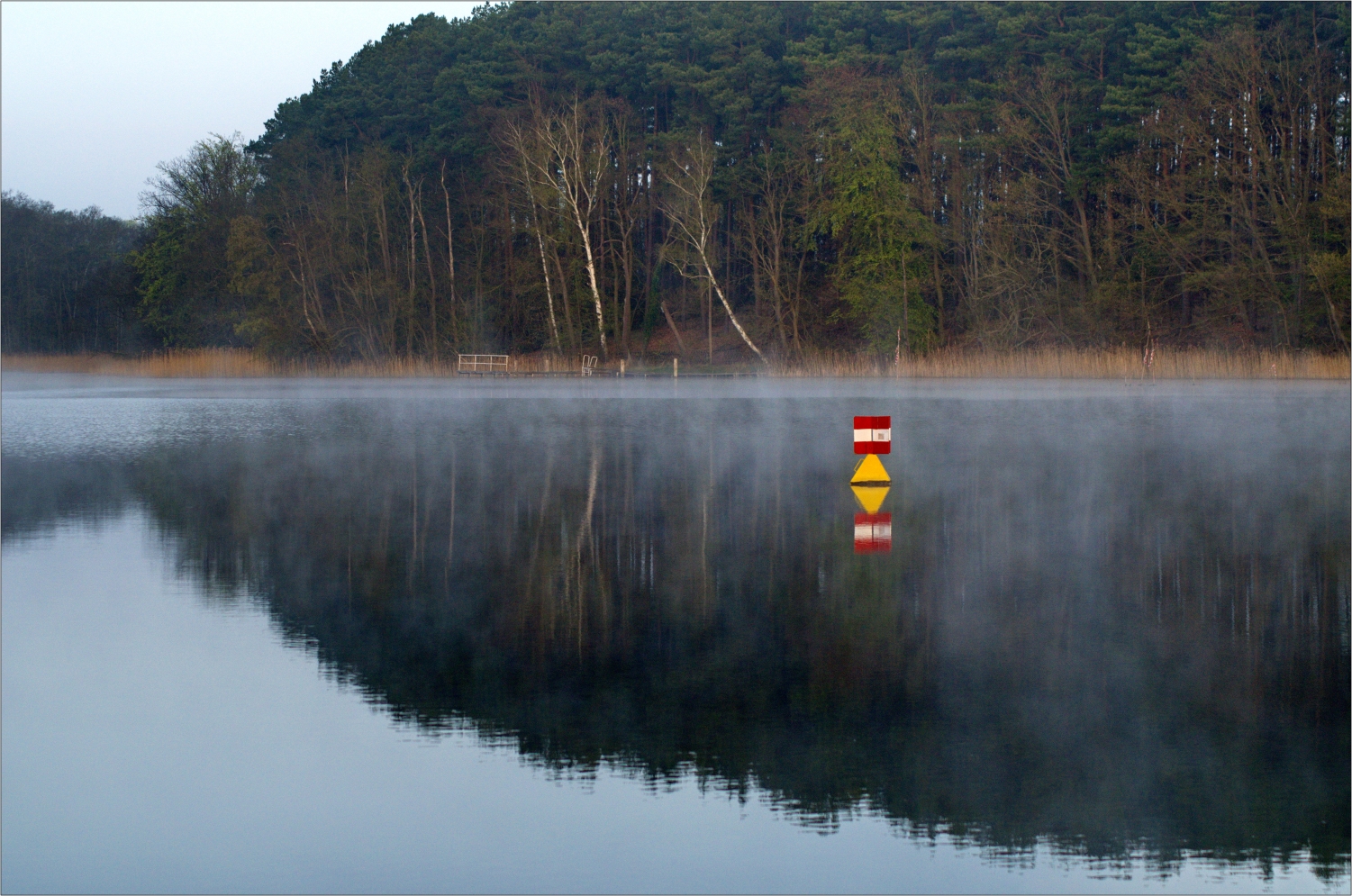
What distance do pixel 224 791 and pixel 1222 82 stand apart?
166 ft

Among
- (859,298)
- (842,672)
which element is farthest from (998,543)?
(859,298)

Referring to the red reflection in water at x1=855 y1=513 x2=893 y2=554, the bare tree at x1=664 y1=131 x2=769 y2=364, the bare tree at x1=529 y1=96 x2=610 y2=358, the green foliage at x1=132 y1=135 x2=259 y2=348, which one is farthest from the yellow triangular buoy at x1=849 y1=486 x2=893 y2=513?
the green foliage at x1=132 y1=135 x2=259 y2=348

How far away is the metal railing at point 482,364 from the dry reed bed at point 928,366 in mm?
853

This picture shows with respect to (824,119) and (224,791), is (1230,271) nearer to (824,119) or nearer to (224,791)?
(824,119)

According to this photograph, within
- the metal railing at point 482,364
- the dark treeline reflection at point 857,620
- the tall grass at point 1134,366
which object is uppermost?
the metal railing at point 482,364

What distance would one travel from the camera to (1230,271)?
50406 millimetres

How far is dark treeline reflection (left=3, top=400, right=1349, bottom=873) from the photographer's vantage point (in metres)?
5.43

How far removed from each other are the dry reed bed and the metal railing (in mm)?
853

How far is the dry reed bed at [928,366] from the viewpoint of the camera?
4578 centimetres

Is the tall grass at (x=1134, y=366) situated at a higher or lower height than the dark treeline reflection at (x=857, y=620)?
higher

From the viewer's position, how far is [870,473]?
15828 millimetres

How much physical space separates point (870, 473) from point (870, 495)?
42.0 inches

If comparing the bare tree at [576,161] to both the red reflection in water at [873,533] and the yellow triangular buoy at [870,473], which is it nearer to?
the yellow triangular buoy at [870,473]

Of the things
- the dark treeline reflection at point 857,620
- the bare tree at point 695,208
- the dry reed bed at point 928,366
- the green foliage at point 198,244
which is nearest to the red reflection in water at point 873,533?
the dark treeline reflection at point 857,620
